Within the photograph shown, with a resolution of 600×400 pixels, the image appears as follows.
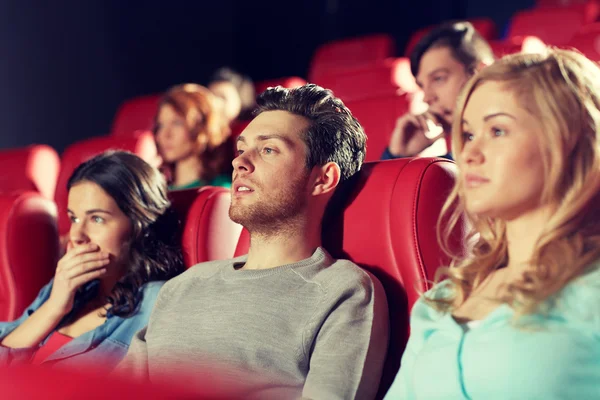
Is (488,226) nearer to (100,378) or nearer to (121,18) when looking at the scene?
(100,378)

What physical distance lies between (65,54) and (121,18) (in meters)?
0.32

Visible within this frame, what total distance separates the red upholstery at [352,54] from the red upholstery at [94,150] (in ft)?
4.16

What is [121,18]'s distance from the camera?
3.25 metres

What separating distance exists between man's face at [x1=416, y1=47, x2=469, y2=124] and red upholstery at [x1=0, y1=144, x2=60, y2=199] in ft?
3.31

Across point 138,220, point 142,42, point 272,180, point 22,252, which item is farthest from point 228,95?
point 272,180

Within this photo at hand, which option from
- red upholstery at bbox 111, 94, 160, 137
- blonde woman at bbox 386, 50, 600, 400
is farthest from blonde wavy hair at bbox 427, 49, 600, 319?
red upholstery at bbox 111, 94, 160, 137

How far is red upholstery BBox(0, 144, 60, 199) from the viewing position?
6.51ft

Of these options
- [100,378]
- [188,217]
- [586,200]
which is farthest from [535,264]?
[188,217]

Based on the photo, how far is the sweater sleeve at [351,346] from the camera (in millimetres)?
825

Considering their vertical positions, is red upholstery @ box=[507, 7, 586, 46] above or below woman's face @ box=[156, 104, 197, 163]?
above

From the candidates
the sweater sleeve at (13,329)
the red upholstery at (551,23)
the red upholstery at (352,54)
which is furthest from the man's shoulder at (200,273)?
the red upholstery at (352,54)

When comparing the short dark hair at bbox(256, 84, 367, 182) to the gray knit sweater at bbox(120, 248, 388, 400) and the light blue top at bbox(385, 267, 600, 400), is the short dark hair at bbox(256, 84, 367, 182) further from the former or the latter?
the light blue top at bbox(385, 267, 600, 400)

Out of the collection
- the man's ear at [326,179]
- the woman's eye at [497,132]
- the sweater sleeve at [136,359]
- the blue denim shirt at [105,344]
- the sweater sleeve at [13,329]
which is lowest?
the sweater sleeve at [13,329]

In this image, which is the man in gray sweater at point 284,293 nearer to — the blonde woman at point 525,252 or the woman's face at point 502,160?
the blonde woman at point 525,252
